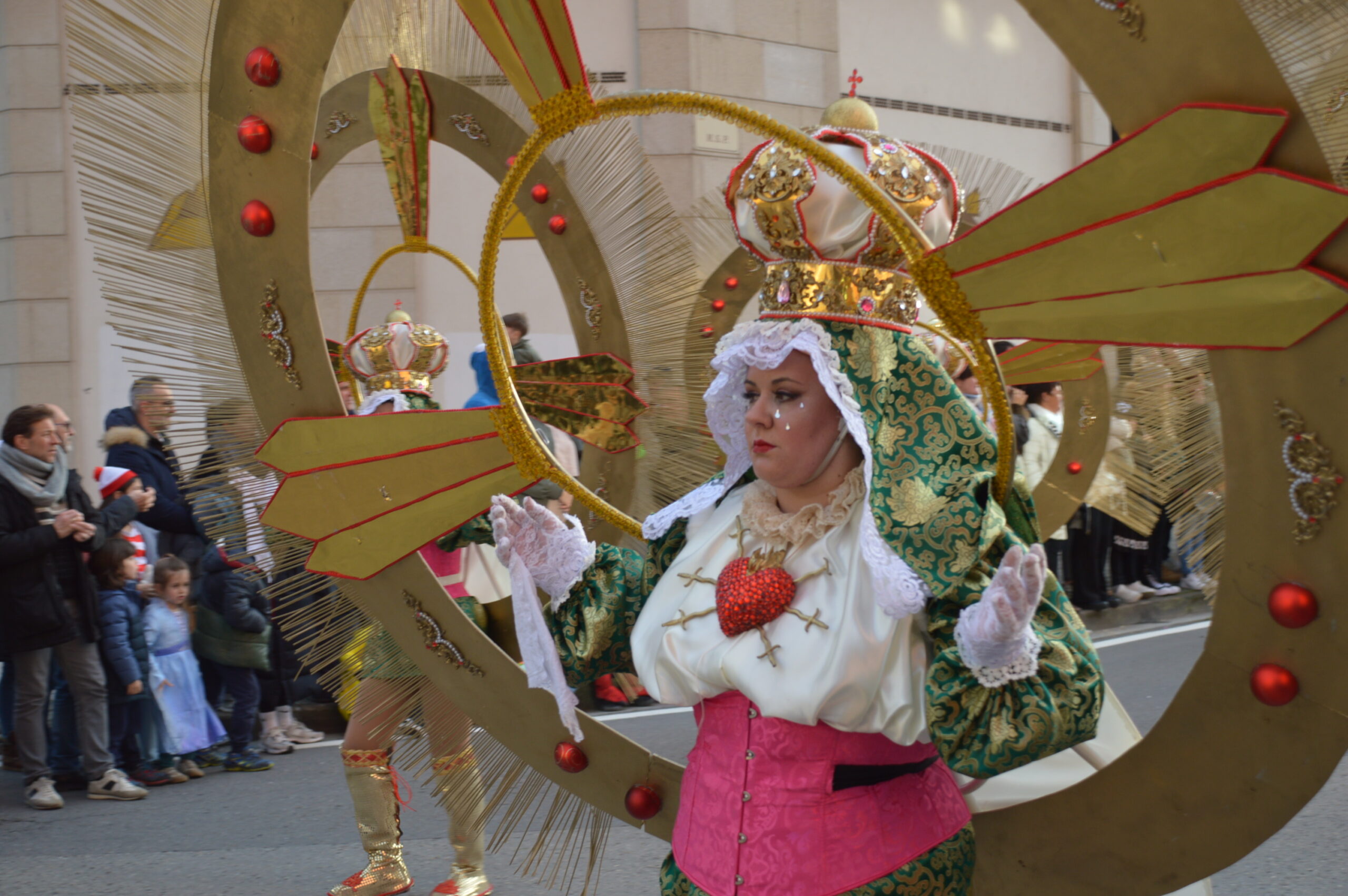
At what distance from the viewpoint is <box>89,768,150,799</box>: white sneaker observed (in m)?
4.67

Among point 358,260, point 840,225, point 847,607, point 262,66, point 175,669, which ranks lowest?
point 175,669

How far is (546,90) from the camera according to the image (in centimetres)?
179

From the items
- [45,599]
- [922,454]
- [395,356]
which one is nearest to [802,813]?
[922,454]

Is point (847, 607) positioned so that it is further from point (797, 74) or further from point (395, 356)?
point (797, 74)

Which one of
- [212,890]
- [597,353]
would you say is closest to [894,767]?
[597,353]

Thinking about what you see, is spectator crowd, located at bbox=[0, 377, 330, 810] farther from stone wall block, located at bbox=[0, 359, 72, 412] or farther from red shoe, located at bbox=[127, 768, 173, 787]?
stone wall block, located at bbox=[0, 359, 72, 412]

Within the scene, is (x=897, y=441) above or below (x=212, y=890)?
above

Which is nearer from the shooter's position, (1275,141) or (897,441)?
(1275,141)

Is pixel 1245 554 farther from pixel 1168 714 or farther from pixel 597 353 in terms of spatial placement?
pixel 597 353

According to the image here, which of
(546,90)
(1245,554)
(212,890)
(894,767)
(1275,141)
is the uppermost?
(546,90)

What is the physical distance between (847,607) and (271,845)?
307 centimetres

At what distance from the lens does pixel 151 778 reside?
4.87 metres

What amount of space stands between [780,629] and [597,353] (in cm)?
144

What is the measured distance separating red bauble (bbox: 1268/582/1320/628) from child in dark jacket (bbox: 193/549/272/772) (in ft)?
13.8
